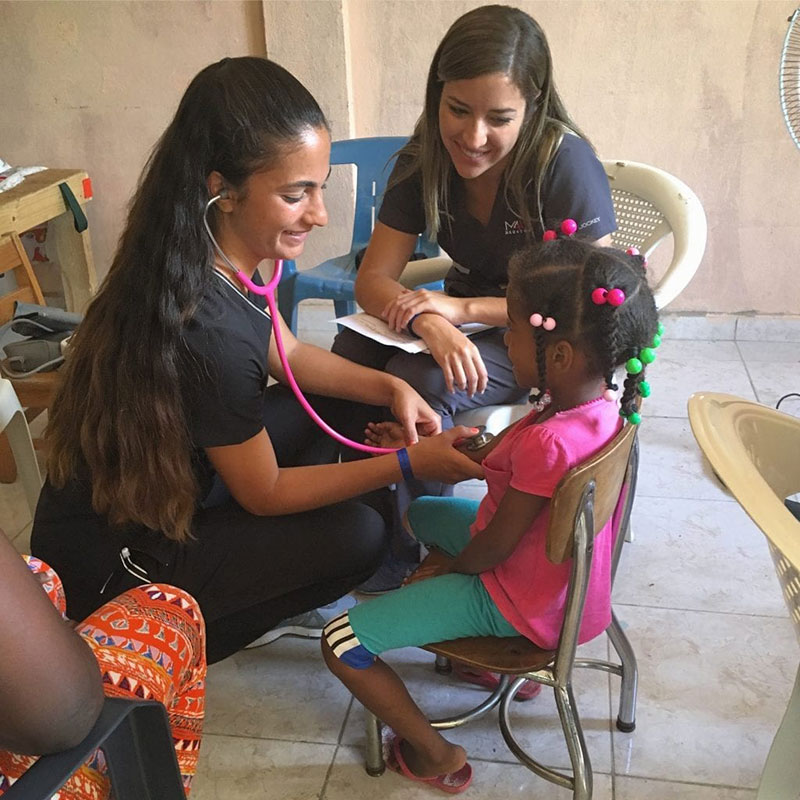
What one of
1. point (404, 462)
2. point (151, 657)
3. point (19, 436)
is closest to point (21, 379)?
point (19, 436)

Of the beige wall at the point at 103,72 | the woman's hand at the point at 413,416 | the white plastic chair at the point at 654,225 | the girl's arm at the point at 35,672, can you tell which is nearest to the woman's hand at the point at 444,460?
the woman's hand at the point at 413,416

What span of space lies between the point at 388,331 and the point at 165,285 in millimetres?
504

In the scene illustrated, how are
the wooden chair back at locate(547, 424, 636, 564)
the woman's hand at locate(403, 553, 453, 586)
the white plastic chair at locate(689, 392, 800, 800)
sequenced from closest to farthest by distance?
1. the white plastic chair at locate(689, 392, 800, 800)
2. the wooden chair back at locate(547, 424, 636, 564)
3. the woman's hand at locate(403, 553, 453, 586)

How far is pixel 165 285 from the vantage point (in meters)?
1.19

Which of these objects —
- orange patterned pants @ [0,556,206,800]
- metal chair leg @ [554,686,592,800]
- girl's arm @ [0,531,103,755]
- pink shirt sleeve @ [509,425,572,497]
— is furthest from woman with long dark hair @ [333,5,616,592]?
girl's arm @ [0,531,103,755]

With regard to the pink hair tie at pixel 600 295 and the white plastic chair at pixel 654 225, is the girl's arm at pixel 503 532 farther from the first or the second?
the white plastic chair at pixel 654 225

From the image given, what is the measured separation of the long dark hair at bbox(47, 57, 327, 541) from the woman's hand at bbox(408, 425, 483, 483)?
350mm

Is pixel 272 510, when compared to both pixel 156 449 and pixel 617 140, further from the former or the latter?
pixel 617 140

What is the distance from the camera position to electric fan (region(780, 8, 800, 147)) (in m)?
1.60

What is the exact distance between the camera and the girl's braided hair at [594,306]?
3.52 feet

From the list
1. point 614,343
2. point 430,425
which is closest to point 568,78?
point 430,425

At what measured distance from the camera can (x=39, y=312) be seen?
2150 mm

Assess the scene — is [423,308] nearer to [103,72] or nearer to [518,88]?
[518,88]

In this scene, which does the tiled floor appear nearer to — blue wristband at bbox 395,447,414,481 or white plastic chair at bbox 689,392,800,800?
white plastic chair at bbox 689,392,800,800
